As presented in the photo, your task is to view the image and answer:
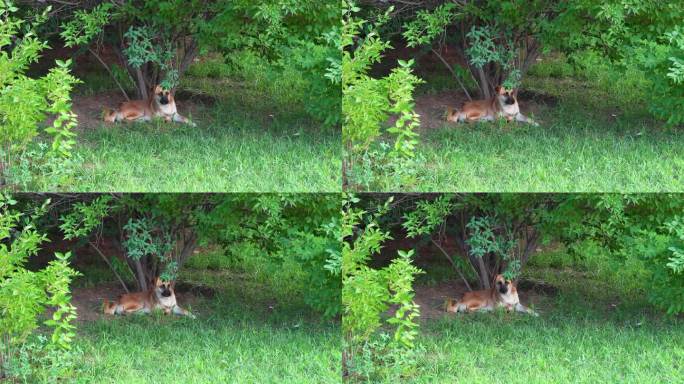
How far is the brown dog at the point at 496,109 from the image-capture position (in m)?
10.7

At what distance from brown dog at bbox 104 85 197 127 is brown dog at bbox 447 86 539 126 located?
1.86m

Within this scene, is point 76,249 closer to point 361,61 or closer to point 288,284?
point 288,284

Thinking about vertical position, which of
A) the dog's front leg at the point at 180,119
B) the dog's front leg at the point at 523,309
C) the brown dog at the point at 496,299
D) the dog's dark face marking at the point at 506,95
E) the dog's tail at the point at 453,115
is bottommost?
the dog's front leg at the point at 523,309

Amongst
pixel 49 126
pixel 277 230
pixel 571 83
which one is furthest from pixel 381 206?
pixel 49 126

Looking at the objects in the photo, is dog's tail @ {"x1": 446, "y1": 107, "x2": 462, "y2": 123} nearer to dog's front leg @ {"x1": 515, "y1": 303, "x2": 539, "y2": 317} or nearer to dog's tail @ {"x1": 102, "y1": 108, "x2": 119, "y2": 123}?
dog's front leg @ {"x1": 515, "y1": 303, "x2": 539, "y2": 317}

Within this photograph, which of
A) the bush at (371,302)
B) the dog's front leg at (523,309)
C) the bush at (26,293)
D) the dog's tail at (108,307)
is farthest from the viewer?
the dog's front leg at (523,309)

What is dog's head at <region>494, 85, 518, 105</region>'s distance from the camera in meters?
10.7

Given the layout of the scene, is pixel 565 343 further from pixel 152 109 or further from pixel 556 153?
pixel 152 109

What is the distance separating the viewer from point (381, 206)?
34.7 feet

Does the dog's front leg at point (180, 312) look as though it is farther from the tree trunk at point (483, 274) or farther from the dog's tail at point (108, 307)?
the tree trunk at point (483, 274)

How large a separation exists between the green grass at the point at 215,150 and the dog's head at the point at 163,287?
75 centimetres

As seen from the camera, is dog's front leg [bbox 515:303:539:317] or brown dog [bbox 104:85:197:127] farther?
dog's front leg [bbox 515:303:539:317]

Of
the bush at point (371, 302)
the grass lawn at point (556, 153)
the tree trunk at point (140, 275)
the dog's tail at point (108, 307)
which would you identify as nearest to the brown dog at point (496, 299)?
the bush at point (371, 302)

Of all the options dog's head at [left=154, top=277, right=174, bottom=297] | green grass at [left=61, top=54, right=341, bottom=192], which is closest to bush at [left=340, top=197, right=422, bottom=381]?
green grass at [left=61, top=54, right=341, bottom=192]
